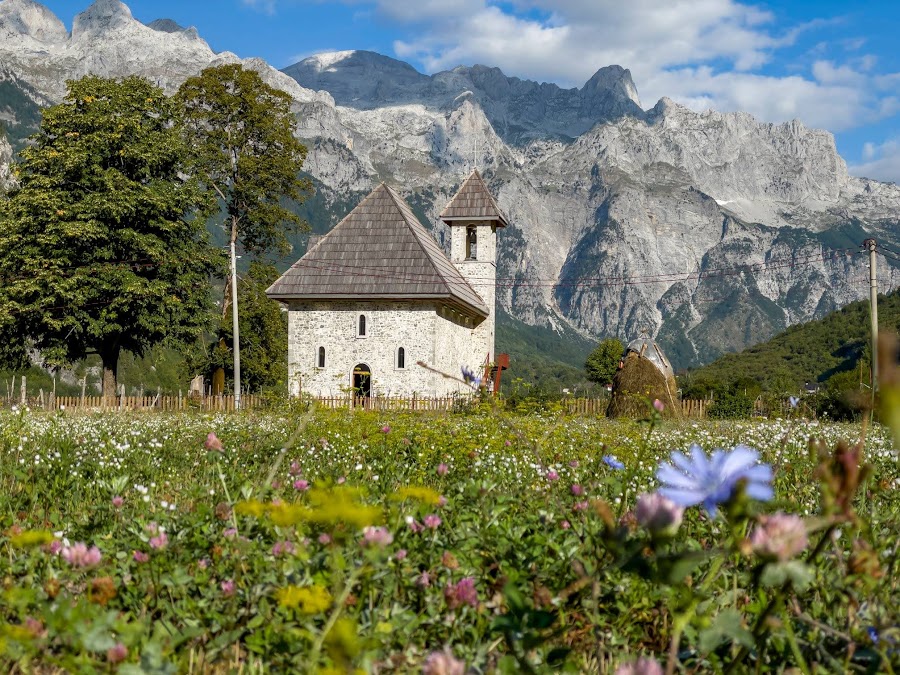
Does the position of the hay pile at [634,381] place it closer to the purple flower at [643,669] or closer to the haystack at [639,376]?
the haystack at [639,376]

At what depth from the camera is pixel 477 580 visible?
2668 mm

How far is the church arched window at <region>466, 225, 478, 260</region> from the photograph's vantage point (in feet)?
125

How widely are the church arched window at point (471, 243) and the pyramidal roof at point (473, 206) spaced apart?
86cm

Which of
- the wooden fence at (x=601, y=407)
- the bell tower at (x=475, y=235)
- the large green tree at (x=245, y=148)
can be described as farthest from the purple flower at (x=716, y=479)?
the bell tower at (x=475, y=235)

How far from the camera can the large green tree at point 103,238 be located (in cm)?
2819

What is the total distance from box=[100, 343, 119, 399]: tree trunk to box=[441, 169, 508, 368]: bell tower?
53.0 feet

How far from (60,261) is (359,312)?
11.6 m

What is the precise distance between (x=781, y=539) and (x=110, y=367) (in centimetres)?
3265

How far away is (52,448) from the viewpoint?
720 centimetres

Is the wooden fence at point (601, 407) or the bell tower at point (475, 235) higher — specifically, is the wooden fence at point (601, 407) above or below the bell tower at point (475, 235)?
below

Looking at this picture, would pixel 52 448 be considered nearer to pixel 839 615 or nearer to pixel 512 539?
pixel 512 539

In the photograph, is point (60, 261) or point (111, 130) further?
point (111, 130)

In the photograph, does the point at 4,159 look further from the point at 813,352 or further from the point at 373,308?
the point at 813,352

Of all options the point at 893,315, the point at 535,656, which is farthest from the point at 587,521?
the point at 893,315
